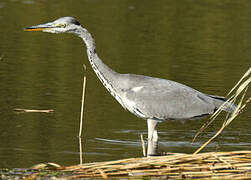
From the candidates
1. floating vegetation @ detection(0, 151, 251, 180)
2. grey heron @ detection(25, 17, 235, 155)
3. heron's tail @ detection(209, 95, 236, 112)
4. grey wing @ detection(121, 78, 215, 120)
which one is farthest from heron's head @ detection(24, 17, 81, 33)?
floating vegetation @ detection(0, 151, 251, 180)

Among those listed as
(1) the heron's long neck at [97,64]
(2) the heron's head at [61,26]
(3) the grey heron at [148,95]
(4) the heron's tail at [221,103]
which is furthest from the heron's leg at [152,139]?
(2) the heron's head at [61,26]

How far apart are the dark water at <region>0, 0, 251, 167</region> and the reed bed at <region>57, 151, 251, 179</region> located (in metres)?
1.36

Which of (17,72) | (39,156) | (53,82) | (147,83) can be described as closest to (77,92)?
(53,82)

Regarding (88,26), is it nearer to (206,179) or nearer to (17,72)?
(17,72)

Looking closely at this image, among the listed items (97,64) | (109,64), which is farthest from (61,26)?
(109,64)

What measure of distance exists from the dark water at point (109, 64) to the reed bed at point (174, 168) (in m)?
1.36

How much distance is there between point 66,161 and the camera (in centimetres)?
912

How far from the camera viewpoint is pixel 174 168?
770 cm

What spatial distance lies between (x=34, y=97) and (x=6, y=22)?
8.70 meters

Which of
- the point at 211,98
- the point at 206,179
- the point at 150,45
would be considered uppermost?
the point at 150,45

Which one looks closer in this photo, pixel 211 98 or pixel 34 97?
pixel 211 98

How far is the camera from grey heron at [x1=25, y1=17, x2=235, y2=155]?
403 inches

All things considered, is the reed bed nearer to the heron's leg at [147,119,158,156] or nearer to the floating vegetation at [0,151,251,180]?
the floating vegetation at [0,151,251,180]

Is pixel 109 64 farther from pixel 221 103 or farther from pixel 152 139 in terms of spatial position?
pixel 152 139
